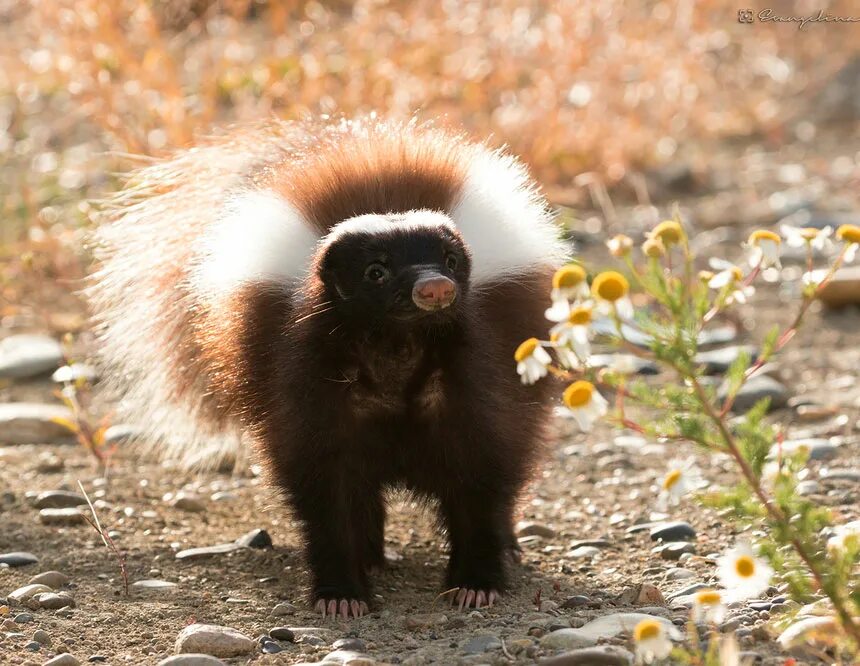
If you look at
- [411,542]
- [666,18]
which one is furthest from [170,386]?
[666,18]

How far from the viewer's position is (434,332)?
416cm

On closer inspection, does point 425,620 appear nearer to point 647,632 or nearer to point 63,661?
point 63,661

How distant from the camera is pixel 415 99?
8719mm

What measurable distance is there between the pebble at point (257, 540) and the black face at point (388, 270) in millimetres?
1219

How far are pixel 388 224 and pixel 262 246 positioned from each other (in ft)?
1.63

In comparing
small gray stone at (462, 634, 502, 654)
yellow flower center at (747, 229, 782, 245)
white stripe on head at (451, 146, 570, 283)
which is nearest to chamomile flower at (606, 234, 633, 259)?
yellow flower center at (747, 229, 782, 245)

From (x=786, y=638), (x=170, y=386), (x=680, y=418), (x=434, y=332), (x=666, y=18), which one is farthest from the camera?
(x=666, y=18)

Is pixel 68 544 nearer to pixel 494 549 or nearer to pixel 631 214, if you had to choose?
pixel 494 549

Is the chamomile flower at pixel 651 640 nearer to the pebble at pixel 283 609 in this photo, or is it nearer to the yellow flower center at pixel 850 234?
the yellow flower center at pixel 850 234

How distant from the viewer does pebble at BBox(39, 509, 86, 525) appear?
5.06 meters

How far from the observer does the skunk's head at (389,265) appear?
3998 mm

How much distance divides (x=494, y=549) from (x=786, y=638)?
1213mm

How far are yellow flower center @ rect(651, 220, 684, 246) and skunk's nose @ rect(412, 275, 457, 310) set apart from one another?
0.93 m

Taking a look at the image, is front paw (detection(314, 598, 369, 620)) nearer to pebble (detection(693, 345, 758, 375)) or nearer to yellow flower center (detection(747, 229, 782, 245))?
yellow flower center (detection(747, 229, 782, 245))
